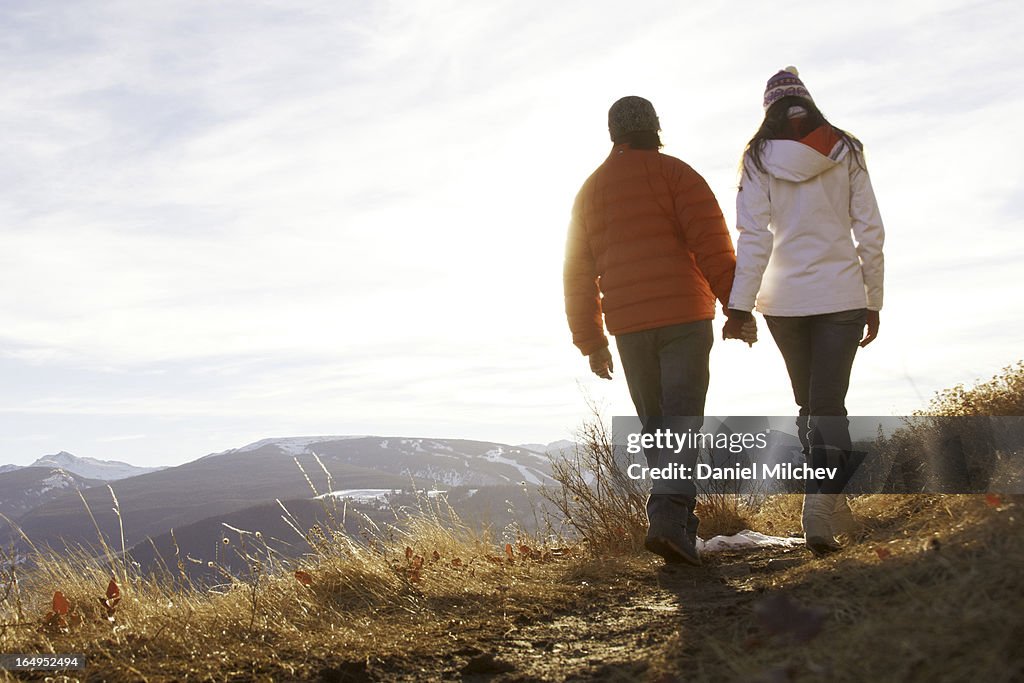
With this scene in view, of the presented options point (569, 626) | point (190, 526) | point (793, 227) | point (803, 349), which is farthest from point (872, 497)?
point (190, 526)

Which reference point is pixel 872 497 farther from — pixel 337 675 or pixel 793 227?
pixel 337 675

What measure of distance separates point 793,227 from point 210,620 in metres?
3.18

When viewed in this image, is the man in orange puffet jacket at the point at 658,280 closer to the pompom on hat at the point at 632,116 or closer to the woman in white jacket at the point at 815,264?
the pompom on hat at the point at 632,116

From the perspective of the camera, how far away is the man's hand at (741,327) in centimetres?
399

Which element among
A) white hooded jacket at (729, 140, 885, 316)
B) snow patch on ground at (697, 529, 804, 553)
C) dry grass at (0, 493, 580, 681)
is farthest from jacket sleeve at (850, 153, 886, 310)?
dry grass at (0, 493, 580, 681)

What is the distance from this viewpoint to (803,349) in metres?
4.04

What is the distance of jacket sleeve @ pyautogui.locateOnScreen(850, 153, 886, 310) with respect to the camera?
3875mm

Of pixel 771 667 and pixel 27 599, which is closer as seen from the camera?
pixel 771 667

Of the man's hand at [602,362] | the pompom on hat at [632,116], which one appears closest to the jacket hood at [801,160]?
the pompom on hat at [632,116]

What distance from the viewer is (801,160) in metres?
3.88

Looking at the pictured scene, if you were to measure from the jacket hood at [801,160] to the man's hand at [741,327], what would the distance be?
2.28ft

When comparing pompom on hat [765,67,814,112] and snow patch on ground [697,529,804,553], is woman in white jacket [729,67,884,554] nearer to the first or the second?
pompom on hat [765,67,814,112]

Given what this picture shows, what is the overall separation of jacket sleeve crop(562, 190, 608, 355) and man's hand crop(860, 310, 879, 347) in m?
1.37

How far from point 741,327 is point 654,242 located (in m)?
0.63
